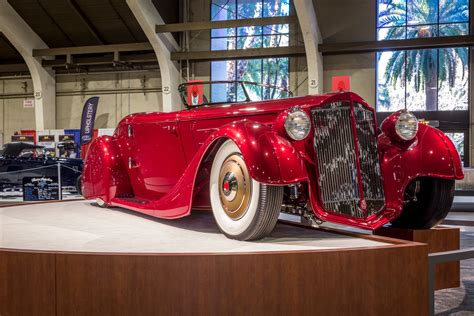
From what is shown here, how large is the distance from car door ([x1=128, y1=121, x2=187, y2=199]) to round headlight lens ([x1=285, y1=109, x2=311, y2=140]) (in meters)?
1.30

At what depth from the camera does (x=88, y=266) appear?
7.52 feet

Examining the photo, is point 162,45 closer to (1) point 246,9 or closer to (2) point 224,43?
(2) point 224,43

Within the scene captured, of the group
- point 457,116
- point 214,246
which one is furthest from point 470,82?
point 214,246

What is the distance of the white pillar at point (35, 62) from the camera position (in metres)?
16.7

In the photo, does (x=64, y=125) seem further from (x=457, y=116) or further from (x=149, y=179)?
(x=149, y=179)

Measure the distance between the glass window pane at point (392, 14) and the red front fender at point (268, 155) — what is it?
1586 centimetres

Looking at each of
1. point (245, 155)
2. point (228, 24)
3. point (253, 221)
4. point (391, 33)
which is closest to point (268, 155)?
point (245, 155)

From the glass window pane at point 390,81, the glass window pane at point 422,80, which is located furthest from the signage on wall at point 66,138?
the glass window pane at point 422,80

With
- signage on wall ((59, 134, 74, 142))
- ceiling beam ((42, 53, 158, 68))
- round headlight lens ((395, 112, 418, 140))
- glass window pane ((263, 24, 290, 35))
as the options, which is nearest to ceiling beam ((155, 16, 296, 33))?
glass window pane ((263, 24, 290, 35))

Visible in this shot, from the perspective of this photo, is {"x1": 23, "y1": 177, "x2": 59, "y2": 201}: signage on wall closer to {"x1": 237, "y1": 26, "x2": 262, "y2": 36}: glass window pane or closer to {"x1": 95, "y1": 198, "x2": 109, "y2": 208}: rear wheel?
{"x1": 95, "y1": 198, "x2": 109, "y2": 208}: rear wheel

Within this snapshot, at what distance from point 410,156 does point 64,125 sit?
18.5 meters

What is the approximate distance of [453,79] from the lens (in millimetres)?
16828

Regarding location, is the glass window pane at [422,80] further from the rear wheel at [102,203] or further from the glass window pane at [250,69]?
the rear wheel at [102,203]

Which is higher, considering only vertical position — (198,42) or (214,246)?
(198,42)
